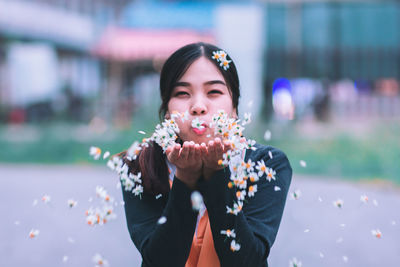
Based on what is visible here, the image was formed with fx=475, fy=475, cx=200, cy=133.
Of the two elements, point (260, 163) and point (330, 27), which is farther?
point (330, 27)

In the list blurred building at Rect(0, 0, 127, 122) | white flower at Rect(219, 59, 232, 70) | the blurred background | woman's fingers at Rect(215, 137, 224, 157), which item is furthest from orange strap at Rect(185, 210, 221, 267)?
blurred building at Rect(0, 0, 127, 122)

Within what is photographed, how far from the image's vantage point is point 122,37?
16.9 meters

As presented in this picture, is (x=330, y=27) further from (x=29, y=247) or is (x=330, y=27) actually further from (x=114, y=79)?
(x=29, y=247)

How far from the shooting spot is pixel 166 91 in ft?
5.41

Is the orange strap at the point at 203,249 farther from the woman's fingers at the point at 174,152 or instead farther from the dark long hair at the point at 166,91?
the woman's fingers at the point at 174,152

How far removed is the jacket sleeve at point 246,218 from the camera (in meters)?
1.36

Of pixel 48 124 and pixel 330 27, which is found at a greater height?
pixel 330 27

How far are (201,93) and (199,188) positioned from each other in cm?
35

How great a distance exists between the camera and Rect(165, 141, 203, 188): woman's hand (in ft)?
4.18

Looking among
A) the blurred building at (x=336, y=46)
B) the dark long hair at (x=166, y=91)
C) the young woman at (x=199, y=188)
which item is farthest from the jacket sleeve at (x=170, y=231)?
the blurred building at (x=336, y=46)

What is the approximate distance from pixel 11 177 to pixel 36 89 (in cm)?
657

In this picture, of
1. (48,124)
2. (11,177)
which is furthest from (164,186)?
(48,124)

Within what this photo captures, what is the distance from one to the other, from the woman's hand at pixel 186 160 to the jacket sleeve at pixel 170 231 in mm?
28

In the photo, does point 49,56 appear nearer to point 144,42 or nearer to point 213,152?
point 144,42
